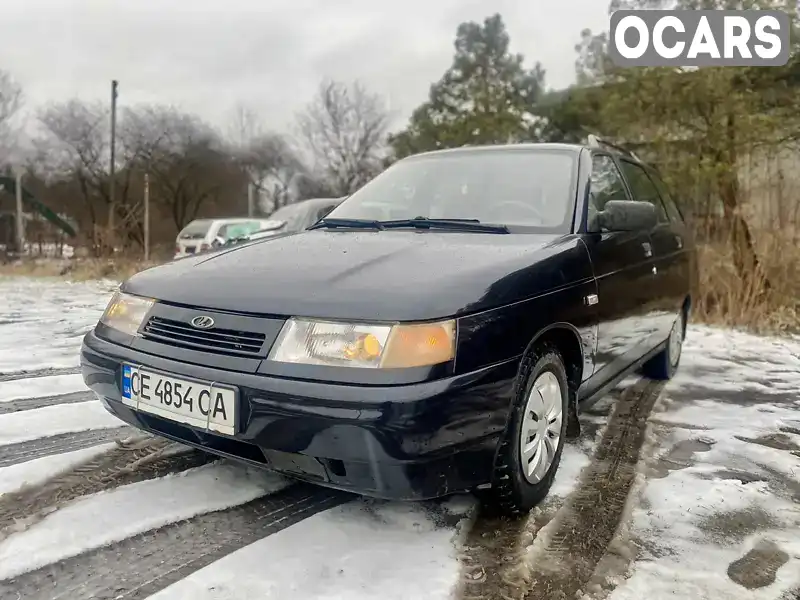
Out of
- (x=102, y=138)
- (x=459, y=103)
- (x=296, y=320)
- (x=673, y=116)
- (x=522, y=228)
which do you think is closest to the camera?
(x=296, y=320)

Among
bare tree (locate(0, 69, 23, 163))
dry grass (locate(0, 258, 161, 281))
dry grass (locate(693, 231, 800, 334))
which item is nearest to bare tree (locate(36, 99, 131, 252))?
bare tree (locate(0, 69, 23, 163))

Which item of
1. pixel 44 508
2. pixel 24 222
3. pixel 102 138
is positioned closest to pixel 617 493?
pixel 44 508

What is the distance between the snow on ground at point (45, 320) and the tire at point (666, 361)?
13.2ft

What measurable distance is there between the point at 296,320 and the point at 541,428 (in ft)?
3.38

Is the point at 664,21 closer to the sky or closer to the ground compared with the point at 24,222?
closer to the sky

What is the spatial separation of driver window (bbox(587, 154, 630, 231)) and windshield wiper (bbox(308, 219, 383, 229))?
97 centimetres

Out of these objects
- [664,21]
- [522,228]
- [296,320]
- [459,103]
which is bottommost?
[296,320]

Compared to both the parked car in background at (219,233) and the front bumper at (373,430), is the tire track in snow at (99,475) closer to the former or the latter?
the front bumper at (373,430)

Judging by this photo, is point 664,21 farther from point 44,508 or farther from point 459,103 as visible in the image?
point 459,103

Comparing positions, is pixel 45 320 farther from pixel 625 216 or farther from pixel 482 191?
pixel 625 216

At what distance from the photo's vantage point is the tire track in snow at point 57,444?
278cm

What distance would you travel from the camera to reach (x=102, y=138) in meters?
32.7

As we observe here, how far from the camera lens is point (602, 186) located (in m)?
3.29

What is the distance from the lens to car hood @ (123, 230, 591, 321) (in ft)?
6.64
